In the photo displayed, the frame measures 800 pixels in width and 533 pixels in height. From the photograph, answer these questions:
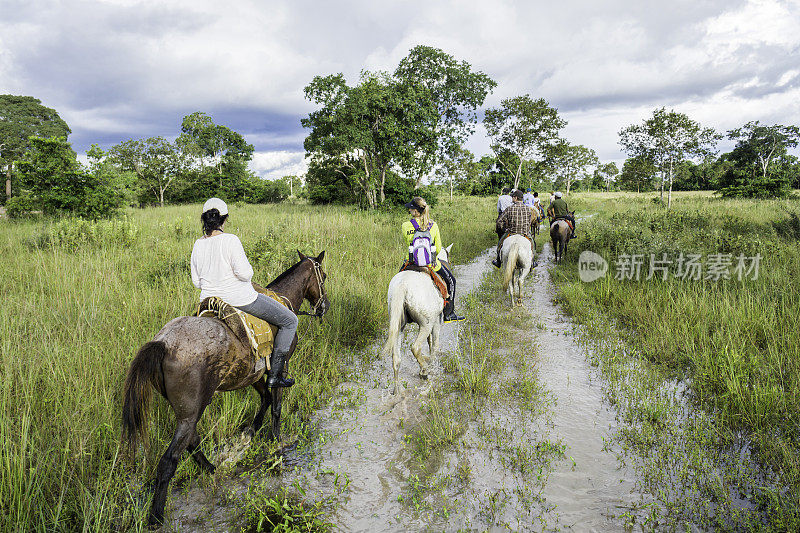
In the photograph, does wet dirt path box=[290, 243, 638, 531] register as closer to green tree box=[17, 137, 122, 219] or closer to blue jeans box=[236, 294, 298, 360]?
blue jeans box=[236, 294, 298, 360]

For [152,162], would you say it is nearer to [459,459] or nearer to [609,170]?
[459,459]

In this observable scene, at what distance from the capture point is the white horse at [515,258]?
25.3ft

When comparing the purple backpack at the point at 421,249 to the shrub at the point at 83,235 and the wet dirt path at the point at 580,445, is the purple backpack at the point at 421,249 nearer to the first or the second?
the wet dirt path at the point at 580,445

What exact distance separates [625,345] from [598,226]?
10200 mm

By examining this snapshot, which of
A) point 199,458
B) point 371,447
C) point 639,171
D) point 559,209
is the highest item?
point 639,171

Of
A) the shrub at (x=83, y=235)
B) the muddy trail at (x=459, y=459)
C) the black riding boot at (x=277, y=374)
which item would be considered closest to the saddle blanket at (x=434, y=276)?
the muddy trail at (x=459, y=459)

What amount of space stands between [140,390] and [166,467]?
69 cm

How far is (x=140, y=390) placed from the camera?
7.97 feet

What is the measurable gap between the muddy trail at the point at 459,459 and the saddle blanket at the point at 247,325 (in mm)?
972

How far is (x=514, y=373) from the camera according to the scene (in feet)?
16.0

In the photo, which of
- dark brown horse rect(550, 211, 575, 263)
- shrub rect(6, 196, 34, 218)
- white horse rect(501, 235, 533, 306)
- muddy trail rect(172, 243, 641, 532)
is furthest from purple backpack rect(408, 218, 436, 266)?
shrub rect(6, 196, 34, 218)

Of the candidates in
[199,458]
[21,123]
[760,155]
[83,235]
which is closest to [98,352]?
[199,458]

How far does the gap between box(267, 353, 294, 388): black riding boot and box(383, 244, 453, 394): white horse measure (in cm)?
134

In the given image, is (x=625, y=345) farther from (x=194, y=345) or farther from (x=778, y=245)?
(x=778, y=245)
